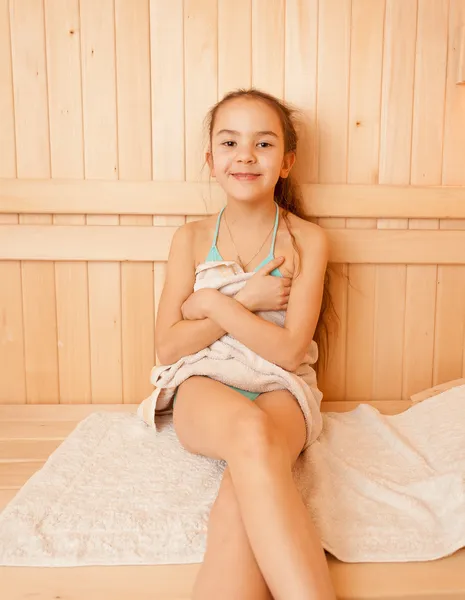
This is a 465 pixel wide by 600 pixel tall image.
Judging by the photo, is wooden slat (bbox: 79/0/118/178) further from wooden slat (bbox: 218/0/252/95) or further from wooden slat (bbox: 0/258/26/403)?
wooden slat (bbox: 0/258/26/403)

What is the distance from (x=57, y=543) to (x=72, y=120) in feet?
3.70

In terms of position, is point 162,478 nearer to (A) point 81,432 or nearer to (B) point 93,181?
(A) point 81,432

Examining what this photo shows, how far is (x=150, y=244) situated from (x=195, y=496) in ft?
2.50

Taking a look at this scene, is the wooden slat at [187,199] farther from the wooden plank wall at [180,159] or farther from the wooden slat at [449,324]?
the wooden slat at [449,324]

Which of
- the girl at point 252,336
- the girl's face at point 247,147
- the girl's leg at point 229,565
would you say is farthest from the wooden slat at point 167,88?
the girl's leg at point 229,565

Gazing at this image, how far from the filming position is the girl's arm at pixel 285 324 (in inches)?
51.5

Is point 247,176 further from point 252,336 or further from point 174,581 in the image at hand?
point 174,581

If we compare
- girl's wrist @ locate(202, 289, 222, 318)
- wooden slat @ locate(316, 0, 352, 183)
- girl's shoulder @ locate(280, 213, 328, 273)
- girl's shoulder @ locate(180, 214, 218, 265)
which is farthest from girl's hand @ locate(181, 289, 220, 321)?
wooden slat @ locate(316, 0, 352, 183)

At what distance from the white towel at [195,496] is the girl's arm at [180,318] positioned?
0.76 feet

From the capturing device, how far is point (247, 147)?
4.53 feet

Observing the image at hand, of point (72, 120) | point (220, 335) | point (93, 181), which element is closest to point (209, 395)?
point (220, 335)

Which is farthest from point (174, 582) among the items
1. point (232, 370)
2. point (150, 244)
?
point (150, 244)

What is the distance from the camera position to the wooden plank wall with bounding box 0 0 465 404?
1.59 meters

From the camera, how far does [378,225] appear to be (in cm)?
171
